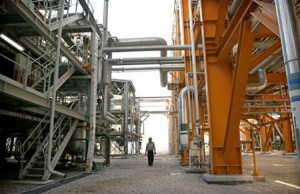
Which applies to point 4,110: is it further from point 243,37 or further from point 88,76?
point 243,37

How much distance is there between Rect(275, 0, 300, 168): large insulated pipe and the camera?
7.58ft

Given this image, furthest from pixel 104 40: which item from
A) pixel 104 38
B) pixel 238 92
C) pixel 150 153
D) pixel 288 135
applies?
pixel 288 135

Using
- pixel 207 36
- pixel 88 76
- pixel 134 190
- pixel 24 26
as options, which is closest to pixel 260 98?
pixel 207 36

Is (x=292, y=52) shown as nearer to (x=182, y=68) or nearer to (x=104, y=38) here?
(x=104, y=38)

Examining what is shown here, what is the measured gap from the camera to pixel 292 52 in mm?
2371

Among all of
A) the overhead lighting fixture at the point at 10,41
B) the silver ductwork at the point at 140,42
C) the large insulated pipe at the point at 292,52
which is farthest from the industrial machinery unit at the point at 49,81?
the large insulated pipe at the point at 292,52

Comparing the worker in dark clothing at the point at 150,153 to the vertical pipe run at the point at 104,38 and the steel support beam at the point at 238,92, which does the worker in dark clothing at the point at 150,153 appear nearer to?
the vertical pipe run at the point at 104,38

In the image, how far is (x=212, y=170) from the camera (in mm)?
7160

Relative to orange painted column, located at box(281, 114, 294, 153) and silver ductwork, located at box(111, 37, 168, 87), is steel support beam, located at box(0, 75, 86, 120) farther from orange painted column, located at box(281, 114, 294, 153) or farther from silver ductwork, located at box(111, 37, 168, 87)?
orange painted column, located at box(281, 114, 294, 153)

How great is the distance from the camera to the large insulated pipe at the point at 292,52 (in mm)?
2311

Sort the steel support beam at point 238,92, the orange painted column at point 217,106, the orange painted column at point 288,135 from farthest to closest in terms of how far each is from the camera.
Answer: the orange painted column at point 288,135
the orange painted column at point 217,106
the steel support beam at point 238,92

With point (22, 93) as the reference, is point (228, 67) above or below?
above

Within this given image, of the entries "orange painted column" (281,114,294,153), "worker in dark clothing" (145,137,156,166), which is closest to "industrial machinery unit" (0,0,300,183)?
"worker in dark clothing" (145,137,156,166)

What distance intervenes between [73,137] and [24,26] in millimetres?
5016
